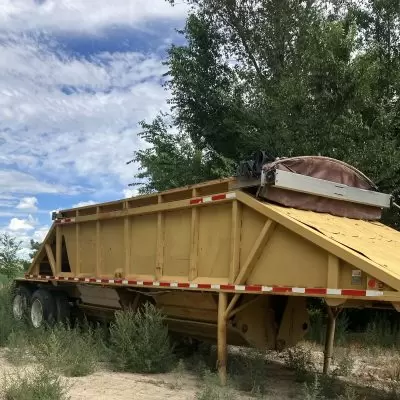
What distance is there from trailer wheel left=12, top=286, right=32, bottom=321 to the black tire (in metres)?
1.22

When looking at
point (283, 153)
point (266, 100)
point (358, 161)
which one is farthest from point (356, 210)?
point (266, 100)

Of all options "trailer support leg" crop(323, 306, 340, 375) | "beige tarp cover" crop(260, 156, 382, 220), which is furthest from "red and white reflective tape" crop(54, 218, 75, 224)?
"trailer support leg" crop(323, 306, 340, 375)

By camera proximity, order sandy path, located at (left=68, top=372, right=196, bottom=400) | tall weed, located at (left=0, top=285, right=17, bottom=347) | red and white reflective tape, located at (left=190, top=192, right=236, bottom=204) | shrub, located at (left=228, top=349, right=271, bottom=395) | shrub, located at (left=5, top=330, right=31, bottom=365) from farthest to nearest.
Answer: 1. tall weed, located at (left=0, top=285, right=17, bottom=347)
2. shrub, located at (left=5, top=330, right=31, bottom=365)
3. red and white reflective tape, located at (left=190, top=192, right=236, bottom=204)
4. shrub, located at (left=228, top=349, right=271, bottom=395)
5. sandy path, located at (left=68, top=372, right=196, bottom=400)

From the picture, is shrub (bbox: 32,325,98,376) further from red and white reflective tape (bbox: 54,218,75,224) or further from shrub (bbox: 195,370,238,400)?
red and white reflective tape (bbox: 54,218,75,224)

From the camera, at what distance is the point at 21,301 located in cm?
1308

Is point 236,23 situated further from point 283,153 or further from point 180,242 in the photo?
point 180,242

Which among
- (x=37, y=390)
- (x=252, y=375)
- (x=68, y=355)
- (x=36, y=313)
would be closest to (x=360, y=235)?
(x=252, y=375)

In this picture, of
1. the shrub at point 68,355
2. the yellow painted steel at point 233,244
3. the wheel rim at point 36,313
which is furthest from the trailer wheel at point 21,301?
the shrub at point 68,355

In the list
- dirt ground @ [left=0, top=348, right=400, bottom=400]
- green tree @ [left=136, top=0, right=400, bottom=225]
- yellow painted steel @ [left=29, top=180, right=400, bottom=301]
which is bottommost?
dirt ground @ [left=0, top=348, right=400, bottom=400]

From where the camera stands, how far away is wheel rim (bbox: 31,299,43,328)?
38.7 feet

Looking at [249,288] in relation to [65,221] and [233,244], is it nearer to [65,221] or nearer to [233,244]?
[233,244]

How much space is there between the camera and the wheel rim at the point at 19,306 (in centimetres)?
1275

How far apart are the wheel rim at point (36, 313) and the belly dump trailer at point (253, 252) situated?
212cm

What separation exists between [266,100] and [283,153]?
5.96 feet
